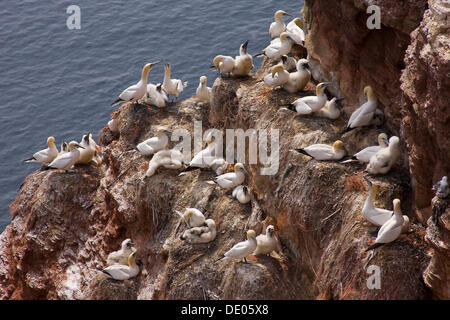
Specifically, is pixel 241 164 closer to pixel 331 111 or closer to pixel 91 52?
pixel 331 111

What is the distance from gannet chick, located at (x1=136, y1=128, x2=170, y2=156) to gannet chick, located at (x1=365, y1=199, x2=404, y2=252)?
7.11 metres

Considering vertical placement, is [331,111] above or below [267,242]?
above

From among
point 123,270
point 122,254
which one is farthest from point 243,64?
point 123,270

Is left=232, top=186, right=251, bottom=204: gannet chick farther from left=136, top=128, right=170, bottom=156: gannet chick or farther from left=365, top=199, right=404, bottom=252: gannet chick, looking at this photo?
left=365, top=199, right=404, bottom=252: gannet chick

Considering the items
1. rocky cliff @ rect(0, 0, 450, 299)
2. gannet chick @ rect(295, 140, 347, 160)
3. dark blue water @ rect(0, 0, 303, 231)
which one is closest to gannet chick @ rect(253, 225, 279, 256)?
rocky cliff @ rect(0, 0, 450, 299)

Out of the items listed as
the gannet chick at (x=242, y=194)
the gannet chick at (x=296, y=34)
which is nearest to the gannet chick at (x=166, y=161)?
the gannet chick at (x=242, y=194)

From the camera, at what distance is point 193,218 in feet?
51.5

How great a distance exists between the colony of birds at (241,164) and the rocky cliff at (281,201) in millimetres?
267

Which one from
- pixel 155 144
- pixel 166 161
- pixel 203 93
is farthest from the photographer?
pixel 203 93

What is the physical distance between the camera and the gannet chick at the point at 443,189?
1111 centimetres

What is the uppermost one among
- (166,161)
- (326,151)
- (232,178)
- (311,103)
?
(311,103)

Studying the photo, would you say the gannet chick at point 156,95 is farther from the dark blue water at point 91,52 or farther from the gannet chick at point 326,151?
the dark blue water at point 91,52

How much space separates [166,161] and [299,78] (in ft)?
13.2

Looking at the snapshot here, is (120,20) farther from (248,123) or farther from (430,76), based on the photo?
(430,76)
